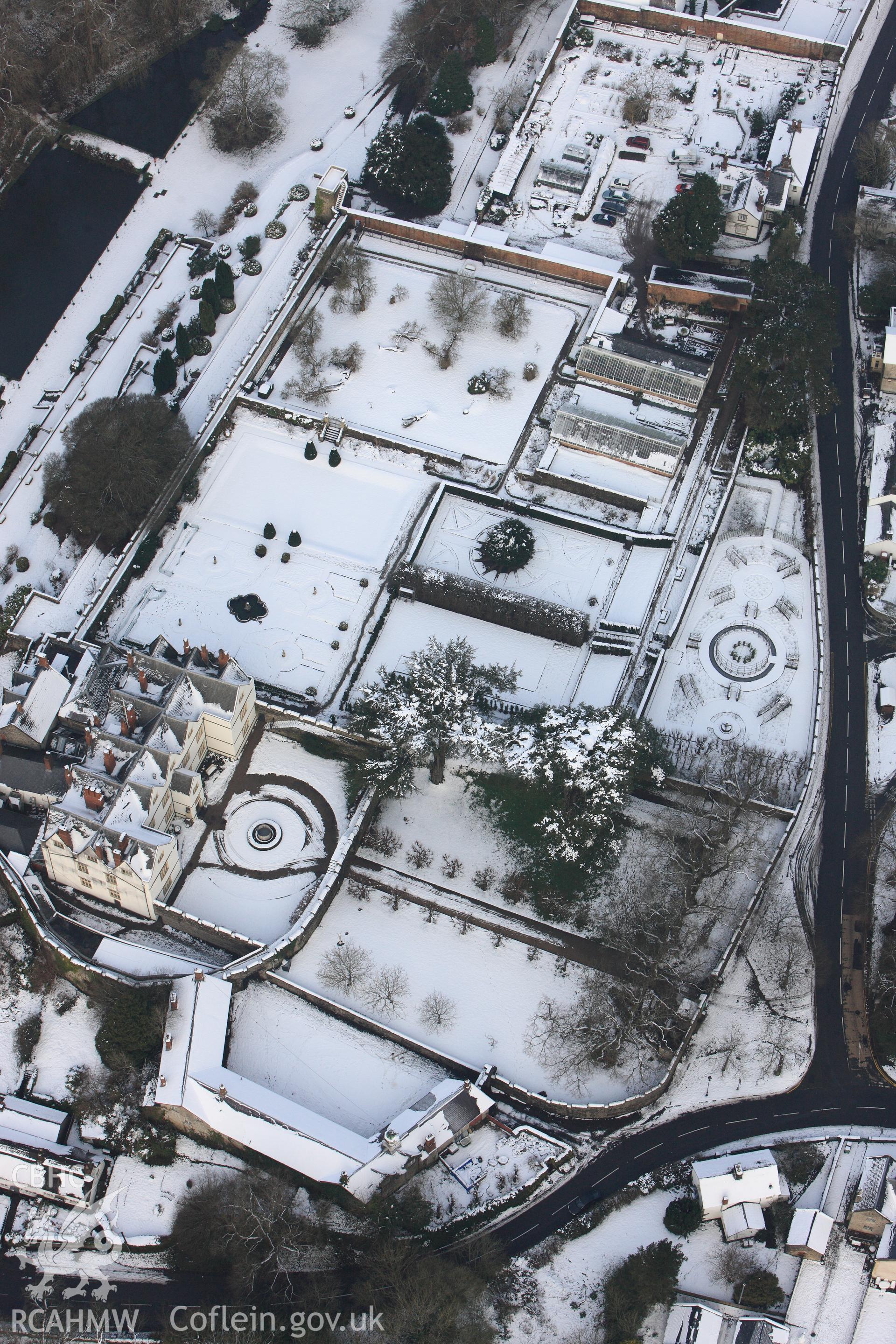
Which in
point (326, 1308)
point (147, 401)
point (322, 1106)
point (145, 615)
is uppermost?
point (147, 401)

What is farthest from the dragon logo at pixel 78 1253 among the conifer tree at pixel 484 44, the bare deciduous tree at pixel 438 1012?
the conifer tree at pixel 484 44

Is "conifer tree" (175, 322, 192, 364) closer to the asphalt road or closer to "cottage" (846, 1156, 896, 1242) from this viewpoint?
the asphalt road

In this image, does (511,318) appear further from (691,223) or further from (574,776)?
(574,776)

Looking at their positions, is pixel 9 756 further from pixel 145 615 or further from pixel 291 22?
pixel 291 22

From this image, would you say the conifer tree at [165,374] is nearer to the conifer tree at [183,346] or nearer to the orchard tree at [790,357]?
the conifer tree at [183,346]

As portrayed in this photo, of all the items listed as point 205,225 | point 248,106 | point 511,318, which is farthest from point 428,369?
point 248,106

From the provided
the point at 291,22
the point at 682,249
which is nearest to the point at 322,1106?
the point at 682,249

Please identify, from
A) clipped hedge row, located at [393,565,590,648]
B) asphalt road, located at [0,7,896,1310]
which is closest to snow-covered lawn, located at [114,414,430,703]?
clipped hedge row, located at [393,565,590,648]
